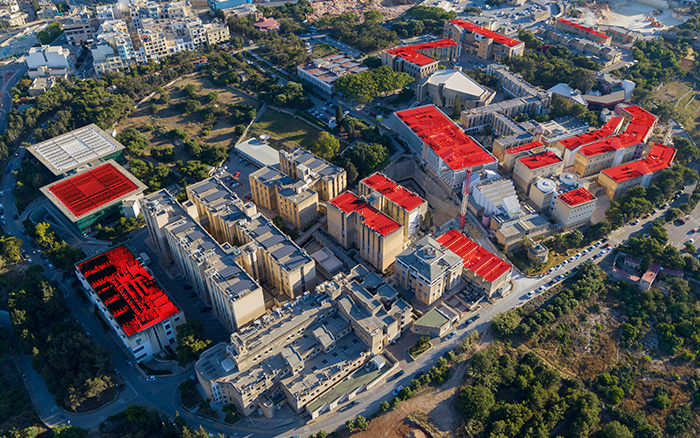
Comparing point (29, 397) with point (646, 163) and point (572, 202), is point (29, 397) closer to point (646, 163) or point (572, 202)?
point (572, 202)

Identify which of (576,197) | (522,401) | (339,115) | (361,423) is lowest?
(522,401)

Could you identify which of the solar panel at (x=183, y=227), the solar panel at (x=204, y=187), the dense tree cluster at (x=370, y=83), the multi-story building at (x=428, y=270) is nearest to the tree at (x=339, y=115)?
the dense tree cluster at (x=370, y=83)

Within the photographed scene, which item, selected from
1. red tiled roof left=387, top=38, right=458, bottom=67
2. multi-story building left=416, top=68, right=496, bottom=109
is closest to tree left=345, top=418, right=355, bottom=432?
multi-story building left=416, top=68, right=496, bottom=109

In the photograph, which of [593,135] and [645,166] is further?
[593,135]

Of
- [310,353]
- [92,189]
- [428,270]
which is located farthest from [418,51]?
[310,353]

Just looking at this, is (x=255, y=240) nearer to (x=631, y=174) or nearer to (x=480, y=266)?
(x=480, y=266)

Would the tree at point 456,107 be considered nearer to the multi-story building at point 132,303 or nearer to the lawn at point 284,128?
the lawn at point 284,128

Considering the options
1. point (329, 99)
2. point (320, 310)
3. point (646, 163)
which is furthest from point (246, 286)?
point (646, 163)
